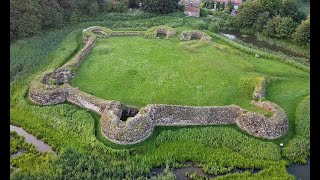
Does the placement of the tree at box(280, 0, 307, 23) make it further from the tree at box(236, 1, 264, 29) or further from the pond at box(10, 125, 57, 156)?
the pond at box(10, 125, 57, 156)

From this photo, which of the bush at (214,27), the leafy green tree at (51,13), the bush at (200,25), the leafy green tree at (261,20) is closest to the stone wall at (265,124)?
the bush at (214,27)

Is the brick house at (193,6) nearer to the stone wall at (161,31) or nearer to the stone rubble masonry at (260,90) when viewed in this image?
the stone wall at (161,31)

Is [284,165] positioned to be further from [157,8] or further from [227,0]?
[227,0]

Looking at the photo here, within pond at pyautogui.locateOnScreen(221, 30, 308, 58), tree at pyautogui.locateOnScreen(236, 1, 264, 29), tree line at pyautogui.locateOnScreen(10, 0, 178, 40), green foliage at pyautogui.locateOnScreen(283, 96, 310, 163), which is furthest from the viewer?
tree at pyautogui.locateOnScreen(236, 1, 264, 29)

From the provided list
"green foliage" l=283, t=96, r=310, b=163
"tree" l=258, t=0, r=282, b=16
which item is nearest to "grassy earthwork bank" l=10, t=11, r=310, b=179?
"green foliage" l=283, t=96, r=310, b=163

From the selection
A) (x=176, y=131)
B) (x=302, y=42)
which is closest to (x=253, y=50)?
(x=302, y=42)

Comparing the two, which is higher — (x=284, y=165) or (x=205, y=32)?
(x=205, y=32)
